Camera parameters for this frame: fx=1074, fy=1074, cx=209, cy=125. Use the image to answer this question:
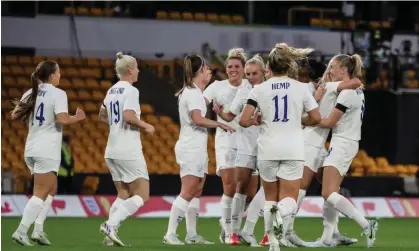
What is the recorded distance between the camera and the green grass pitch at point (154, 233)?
38.5ft

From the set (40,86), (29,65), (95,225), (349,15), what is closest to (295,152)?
(40,86)

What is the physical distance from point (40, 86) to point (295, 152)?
→ 344 centimetres

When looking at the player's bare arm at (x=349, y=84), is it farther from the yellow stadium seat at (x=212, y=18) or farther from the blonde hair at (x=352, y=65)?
the yellow stadium seat at (x=212, y=18)

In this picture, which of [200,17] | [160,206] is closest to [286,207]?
[160,206]

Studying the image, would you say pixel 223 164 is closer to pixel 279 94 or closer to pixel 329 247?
pixel 329 247

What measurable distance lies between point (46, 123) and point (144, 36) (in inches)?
640

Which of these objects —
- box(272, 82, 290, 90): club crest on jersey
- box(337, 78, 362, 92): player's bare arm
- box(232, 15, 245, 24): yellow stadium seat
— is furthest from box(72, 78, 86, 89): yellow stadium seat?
box(272, 82, 290, 90): club crest on jersey

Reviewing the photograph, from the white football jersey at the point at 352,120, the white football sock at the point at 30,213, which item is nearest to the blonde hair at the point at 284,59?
the white football jersey at the point at 352,120

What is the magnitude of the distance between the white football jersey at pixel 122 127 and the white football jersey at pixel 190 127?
0.62 m

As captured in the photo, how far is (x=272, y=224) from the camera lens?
33.2ft

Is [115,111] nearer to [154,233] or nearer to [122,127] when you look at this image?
[122,127]

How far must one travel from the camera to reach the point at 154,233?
1512 centimetres

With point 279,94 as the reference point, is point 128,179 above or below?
below

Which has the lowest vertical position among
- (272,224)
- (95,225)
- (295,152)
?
(95,225)
